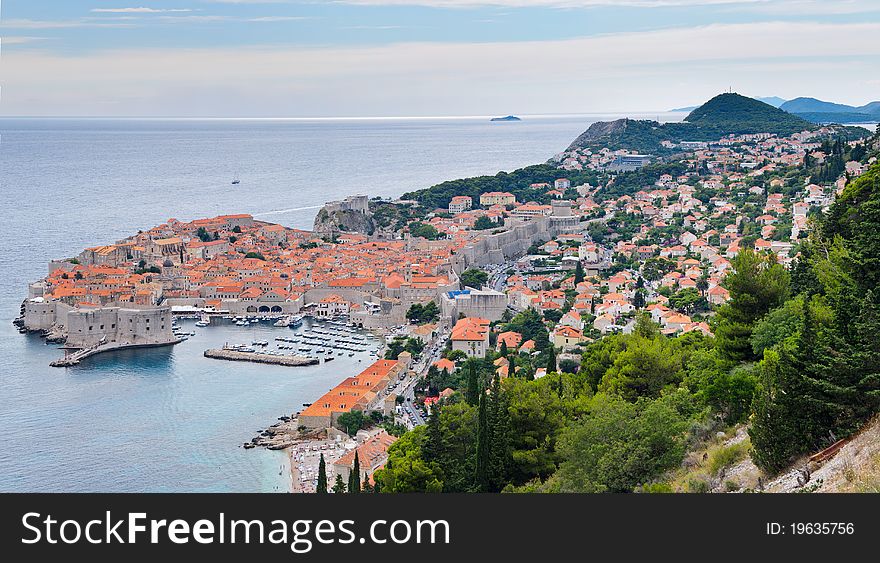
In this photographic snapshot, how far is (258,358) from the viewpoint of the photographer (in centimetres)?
1594

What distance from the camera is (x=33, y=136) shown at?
294 ft

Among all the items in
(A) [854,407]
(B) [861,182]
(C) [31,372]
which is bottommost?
(C) [31,372]

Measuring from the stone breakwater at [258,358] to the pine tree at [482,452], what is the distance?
30.5ft

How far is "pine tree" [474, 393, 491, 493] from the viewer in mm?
6402

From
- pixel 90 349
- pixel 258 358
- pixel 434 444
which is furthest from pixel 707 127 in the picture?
pixel 434 444

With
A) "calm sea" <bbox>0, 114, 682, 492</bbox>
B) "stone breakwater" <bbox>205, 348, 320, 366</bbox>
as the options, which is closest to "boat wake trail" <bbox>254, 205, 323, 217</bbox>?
"calm sea" <bbox>0, 114, 682, 492</bbox>

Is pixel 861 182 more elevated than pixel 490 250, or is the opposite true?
pixel 861 182

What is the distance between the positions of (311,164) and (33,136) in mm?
44603

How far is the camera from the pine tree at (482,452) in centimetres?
640

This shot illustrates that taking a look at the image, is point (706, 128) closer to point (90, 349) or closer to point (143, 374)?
point (90, 349)

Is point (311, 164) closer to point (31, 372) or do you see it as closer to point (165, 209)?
point (165, 209)

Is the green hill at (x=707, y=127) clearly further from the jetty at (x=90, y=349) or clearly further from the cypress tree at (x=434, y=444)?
the cypress tree at (x=434, y=444)

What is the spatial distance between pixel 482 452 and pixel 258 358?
10042 millimetres
